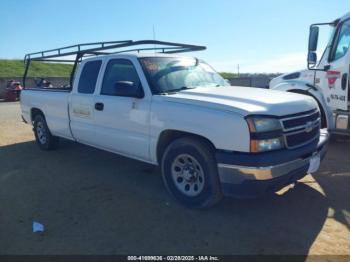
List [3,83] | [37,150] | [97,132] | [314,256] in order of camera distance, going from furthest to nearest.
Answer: [3,83] → [37,150] → [97,132] → [314,256]

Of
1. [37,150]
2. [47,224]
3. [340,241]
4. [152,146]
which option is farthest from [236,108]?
[37,150]

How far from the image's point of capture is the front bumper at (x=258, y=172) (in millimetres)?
3420

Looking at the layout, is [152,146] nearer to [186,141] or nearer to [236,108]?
[186,141]

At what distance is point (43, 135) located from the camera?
7312mm

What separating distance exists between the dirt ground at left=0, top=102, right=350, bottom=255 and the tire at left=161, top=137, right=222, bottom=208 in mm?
170

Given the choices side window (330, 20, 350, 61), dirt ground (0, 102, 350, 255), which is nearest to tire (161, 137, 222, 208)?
dirt ground (0, 102, 350, 255)

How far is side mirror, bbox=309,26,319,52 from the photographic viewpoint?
6375 mm

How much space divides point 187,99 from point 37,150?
476cm

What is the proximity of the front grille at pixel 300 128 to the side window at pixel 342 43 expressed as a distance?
2.78 meters

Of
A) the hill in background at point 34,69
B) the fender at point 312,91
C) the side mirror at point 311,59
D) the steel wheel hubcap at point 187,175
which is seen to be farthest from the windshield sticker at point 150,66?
the hill in background at point 34,69

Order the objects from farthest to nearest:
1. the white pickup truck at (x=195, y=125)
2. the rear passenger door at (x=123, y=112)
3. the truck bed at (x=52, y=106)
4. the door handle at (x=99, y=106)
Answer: the truck bed at (x=52, y=106) < the door handle at (x=99, y=106) < the rear passenger door at (x=123, y=112) < the white pickup truck at (x=195, y=125)

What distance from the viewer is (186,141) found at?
3957 millimetres

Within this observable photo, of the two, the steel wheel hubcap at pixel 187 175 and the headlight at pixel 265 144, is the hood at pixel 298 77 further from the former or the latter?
the steel wheel hubcap at pixel 187 175

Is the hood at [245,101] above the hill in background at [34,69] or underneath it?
above
